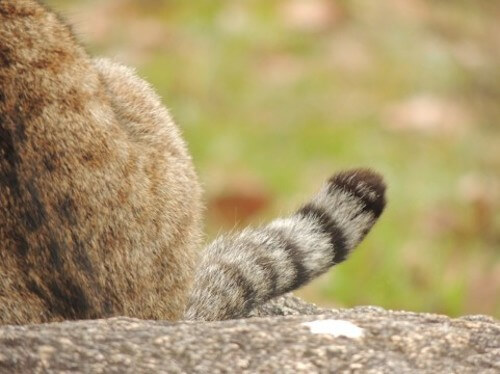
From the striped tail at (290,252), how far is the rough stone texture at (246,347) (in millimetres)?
581

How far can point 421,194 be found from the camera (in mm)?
9070

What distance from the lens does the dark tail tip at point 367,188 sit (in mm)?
4805

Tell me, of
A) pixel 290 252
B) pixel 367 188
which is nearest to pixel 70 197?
pixel 290 252

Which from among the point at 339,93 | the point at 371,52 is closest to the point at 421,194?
the point at 339,93

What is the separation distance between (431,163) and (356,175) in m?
4.78

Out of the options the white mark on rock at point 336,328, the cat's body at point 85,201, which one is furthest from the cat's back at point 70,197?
the white mark on rock at point 336,328

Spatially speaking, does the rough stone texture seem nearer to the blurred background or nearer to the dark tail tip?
the dark tail tip

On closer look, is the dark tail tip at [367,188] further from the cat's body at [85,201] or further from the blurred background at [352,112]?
the blurred background at [352,112]

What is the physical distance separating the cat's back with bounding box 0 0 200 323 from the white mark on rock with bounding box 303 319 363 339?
0.56m

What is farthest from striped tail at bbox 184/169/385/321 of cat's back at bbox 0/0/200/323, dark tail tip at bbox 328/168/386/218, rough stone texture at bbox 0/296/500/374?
rough stone texture at bbox 0/296/500/374

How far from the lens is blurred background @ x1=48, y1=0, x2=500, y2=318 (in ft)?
27.3

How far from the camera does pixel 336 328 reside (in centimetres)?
401

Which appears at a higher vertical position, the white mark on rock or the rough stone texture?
the white mark on rock

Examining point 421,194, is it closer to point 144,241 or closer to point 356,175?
point 356,175
